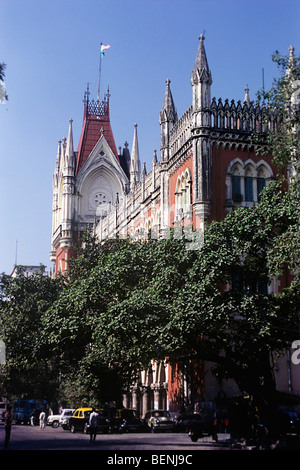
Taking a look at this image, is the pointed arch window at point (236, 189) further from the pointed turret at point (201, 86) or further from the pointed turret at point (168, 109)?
the pointed turret at point (168, 109)

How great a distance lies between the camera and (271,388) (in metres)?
24.3

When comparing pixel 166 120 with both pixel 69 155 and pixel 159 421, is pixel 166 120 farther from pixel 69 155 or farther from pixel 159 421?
pixel 69 155

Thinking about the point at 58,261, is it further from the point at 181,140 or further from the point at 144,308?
the point at 144,308

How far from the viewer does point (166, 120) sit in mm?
41562

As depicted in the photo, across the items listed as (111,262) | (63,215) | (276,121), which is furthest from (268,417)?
(63,215)

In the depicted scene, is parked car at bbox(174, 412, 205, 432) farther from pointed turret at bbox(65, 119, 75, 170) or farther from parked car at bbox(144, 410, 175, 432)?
pointed turret at bbox(65, 119, 75, 170)

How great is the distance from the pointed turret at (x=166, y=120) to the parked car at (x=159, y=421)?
1581 cm

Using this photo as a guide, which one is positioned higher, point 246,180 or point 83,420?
point 246,180

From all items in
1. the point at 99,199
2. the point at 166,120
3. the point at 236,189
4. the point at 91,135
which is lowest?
the point at 236,189

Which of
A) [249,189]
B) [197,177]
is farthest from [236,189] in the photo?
[197,177]

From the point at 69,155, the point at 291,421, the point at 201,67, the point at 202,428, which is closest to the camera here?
the point at 202,428

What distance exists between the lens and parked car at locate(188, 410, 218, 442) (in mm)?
25625

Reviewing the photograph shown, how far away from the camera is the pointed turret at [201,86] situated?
35.9 meters

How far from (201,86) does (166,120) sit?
5619mm
